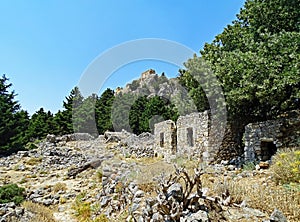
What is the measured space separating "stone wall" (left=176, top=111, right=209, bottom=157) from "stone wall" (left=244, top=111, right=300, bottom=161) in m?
1.94

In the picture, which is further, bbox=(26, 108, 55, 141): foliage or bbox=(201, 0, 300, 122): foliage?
bbox=(26, 108, 55, 141): foliage

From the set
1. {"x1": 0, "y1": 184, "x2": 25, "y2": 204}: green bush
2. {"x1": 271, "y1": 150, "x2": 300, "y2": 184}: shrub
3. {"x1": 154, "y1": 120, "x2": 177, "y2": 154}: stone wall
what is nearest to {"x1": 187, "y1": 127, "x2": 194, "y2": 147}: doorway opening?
{"x1": 154, "y1": 120, "x2": 177, "y2": 154}: stone wall

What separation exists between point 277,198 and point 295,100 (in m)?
6.53

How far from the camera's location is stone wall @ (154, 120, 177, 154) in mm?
15199

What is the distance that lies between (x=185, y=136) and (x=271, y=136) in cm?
476

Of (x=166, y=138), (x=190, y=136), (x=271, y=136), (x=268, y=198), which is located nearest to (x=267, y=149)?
(x=271, y=136)

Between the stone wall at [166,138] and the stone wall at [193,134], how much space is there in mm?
786

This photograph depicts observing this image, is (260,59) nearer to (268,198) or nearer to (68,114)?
(268,198)

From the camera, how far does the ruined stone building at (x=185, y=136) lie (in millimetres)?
11962

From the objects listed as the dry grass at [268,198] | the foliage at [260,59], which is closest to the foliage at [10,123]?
the foliage at [260,59]

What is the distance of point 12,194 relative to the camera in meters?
9.85

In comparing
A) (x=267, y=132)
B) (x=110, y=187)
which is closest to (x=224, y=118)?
(x=267, y=132)

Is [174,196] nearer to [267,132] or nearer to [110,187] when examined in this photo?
[110,187]

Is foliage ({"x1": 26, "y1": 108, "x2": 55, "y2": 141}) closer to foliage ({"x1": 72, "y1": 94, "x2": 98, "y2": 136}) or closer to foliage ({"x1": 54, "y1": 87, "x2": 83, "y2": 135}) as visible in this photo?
foliage ({"x1": 54, "y1": 87, "x2": 83, "y2": 135})
